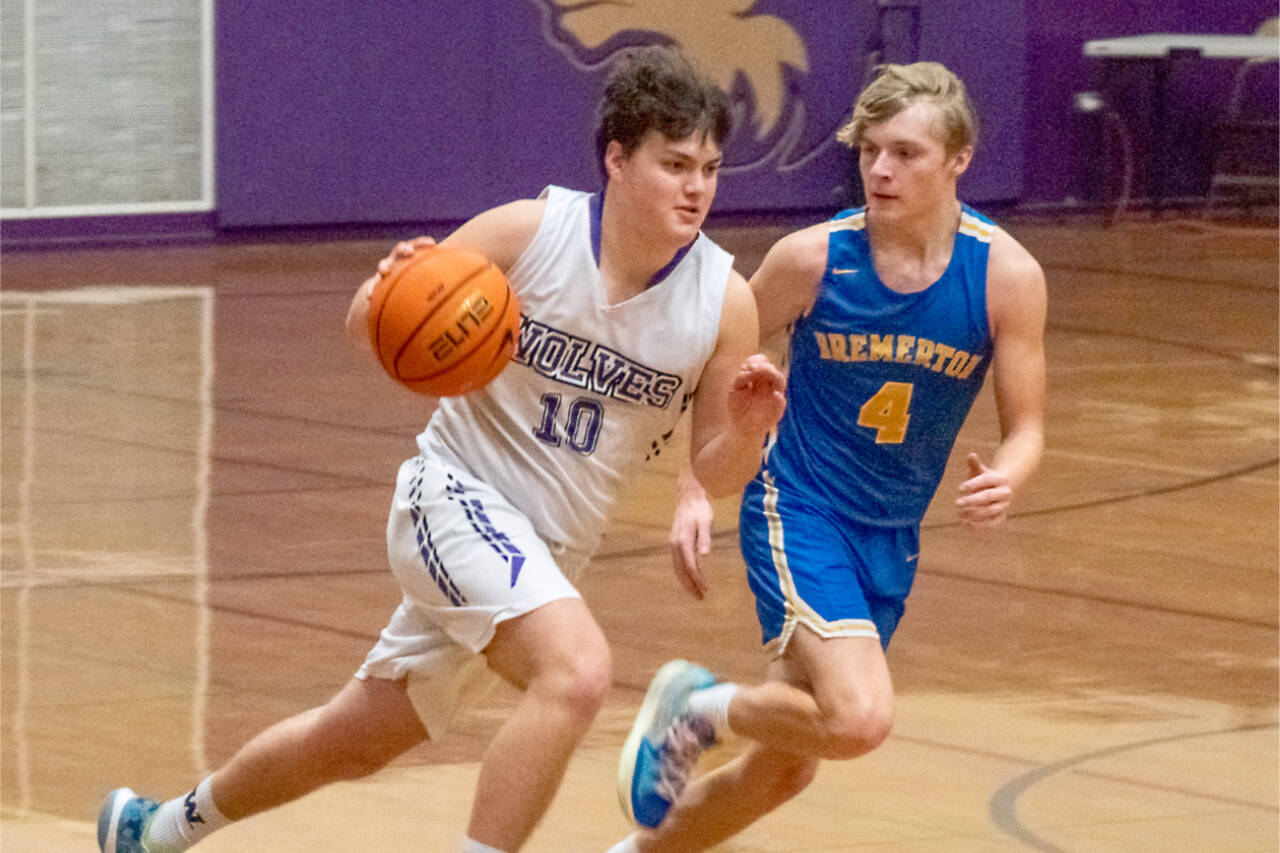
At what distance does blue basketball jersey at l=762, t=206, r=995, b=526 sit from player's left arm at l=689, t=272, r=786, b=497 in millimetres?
270

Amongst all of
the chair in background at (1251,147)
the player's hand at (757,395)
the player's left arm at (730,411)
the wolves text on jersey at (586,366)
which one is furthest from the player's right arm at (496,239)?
the chair in background at (1251,147)

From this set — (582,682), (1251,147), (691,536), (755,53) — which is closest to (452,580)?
(582,682)

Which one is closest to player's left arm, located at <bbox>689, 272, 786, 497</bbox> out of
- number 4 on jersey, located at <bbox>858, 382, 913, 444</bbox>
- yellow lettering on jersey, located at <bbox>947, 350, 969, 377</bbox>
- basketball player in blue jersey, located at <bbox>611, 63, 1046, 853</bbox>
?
basketball player in blue jersey, located at <bbox>611, 63, 1046, 853</bbox>

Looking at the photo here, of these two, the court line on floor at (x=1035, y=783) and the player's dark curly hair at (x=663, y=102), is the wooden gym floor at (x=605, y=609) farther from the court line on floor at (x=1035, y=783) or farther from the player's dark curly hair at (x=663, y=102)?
the player's dark curly hair at (x=663, y=102)

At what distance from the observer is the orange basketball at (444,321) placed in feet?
13.8

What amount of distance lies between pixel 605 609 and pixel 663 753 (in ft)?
7.26

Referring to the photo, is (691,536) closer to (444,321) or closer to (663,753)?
(663,753)

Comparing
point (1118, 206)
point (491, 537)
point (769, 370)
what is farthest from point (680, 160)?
point (1118, 206)

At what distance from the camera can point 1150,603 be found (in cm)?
725

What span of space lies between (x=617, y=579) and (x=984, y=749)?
1.98 metres

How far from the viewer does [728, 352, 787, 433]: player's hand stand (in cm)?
425

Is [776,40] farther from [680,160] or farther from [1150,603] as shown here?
[680,160]

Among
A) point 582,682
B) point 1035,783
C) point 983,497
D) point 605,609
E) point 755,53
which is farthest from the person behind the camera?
point 755,53

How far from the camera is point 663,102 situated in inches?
170
